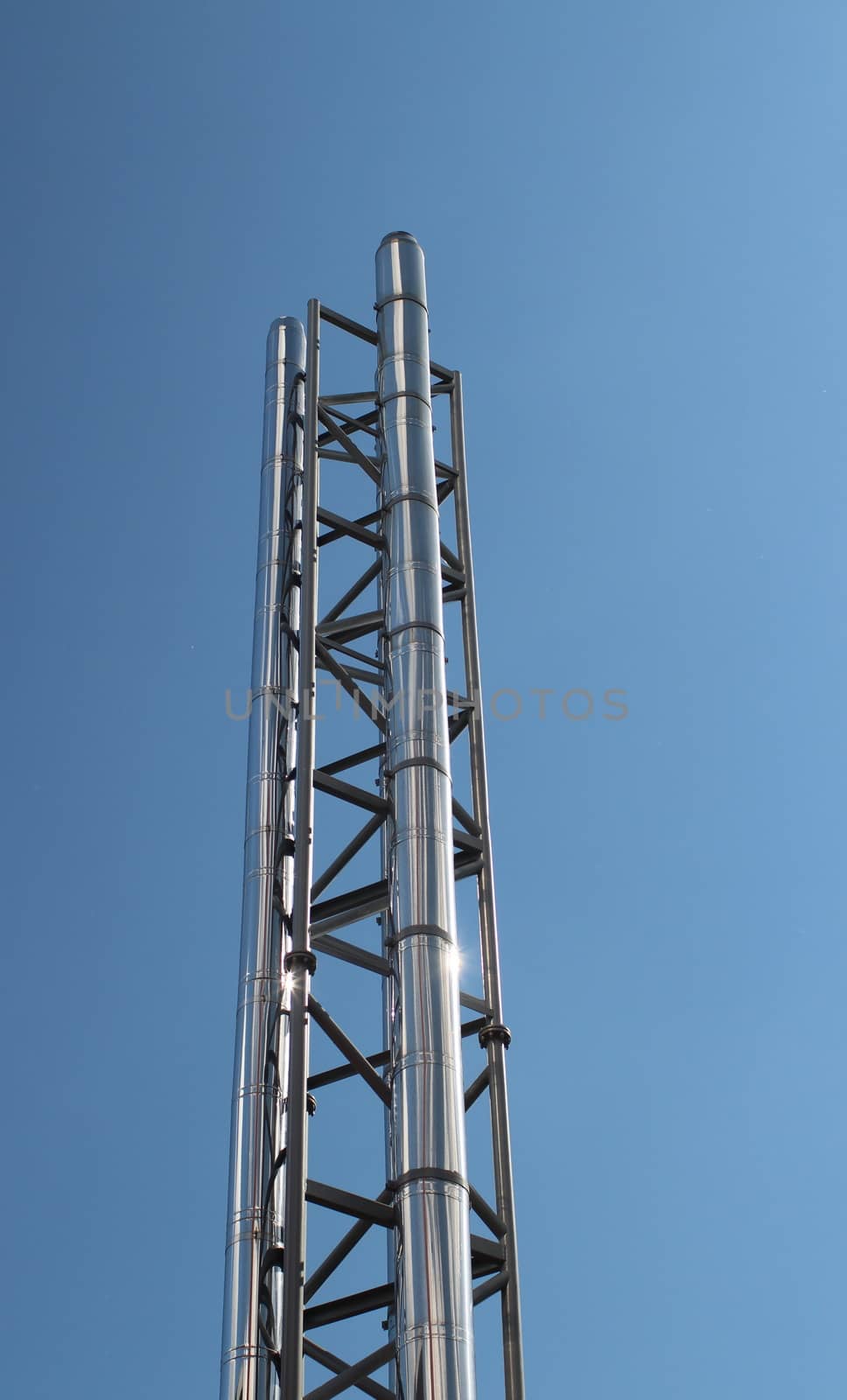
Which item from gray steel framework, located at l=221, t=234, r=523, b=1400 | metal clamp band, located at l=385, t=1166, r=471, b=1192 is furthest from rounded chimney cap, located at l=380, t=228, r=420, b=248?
metal clamp band, located at l=385, t=1166, r=471, b=1192

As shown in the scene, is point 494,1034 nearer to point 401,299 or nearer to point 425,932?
point 425,932

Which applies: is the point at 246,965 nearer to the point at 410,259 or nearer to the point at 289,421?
the point at 289,421

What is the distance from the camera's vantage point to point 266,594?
52.5 feet

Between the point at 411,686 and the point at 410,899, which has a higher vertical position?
the point at 411,686

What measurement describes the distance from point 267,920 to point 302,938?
5.47 ft

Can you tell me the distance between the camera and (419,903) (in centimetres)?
1239

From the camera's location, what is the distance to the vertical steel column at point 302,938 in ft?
34.4

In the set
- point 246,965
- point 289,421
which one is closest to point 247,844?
point 246,965

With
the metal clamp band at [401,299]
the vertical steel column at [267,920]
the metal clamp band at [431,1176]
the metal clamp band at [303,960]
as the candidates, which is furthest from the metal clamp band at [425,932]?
the metal clamp band at [401,299]

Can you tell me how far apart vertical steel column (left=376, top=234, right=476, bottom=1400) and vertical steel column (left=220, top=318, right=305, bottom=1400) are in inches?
51.2

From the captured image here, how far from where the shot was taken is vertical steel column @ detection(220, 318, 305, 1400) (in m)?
11.9

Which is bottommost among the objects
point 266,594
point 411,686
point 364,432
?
point 411,686

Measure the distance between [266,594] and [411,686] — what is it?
9.28 feet

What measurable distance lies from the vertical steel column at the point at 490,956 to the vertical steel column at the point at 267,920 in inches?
66.4
